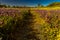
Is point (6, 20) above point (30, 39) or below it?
above

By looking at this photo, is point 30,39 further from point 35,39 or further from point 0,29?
point 0,29

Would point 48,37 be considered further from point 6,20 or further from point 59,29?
point 6,20

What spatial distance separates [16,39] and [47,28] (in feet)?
11.2

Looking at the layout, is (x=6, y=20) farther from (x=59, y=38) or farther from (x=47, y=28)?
(x=59, y=38)

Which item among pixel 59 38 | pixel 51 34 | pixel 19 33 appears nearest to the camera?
pixel 59 38

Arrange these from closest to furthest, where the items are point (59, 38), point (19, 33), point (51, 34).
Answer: point (59, 38), point (51, 34), point (19, 33)

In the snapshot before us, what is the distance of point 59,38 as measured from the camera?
505 inches

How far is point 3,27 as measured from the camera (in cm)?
1349

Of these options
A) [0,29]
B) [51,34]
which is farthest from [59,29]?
[0,29]

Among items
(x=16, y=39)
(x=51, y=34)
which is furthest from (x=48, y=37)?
(x=16, y=39)

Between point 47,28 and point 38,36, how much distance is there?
203 centimetres

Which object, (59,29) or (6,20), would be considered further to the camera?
(6,20)

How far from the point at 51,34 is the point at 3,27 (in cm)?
293

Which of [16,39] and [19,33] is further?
[19,33]
